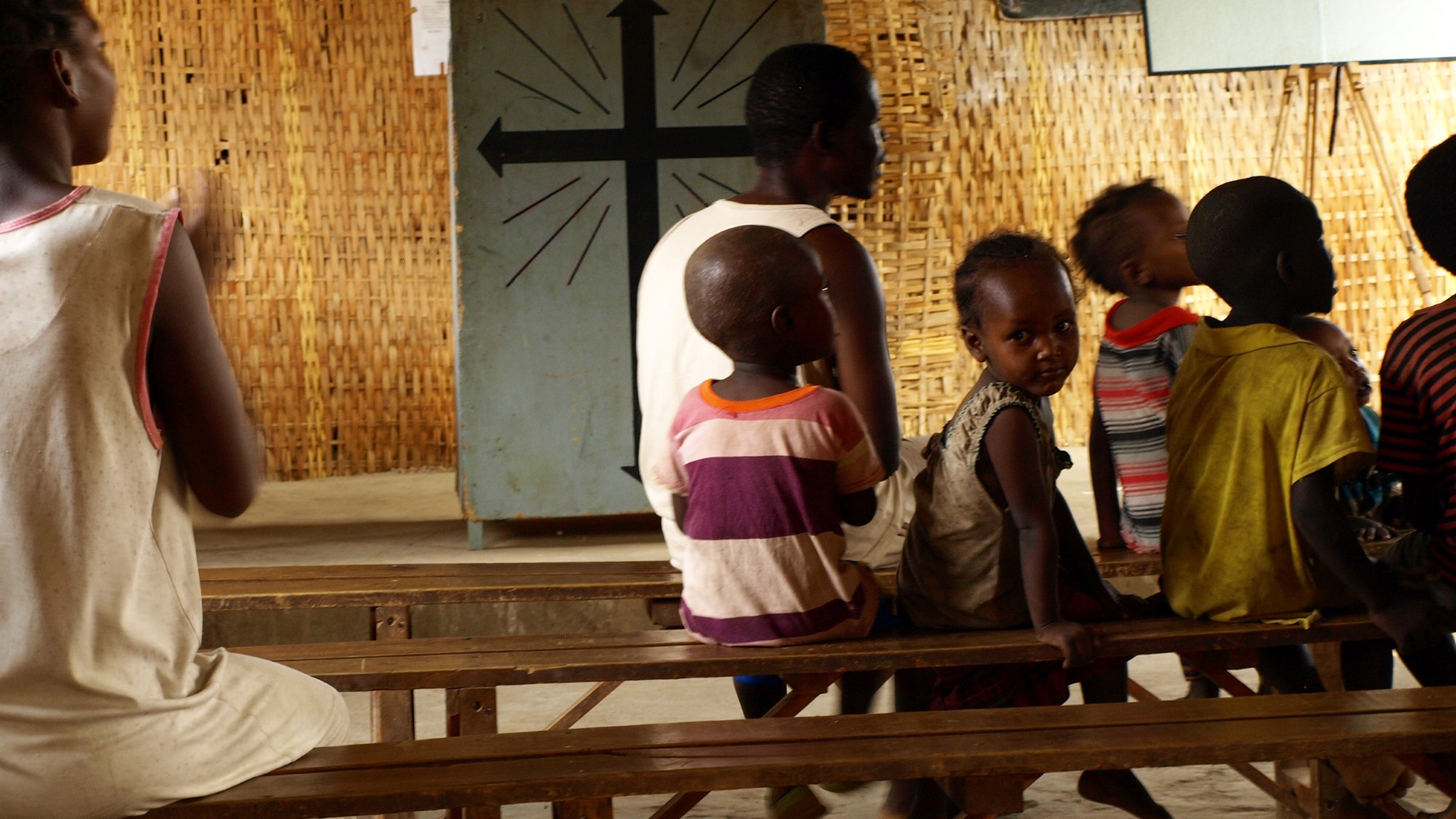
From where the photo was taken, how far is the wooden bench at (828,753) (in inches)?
60.0

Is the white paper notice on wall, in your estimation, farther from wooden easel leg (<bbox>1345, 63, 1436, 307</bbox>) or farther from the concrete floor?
wooden easel leg (<bbox>1345, 63, 1436, 307</bbox>)

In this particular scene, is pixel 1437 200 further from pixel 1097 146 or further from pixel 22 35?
pixel 1097 146

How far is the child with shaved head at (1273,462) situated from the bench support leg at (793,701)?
63cm

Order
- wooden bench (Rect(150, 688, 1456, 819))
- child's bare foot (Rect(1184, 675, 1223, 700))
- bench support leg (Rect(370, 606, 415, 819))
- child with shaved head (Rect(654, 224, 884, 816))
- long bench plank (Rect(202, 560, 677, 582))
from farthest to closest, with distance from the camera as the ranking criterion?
child's bare foot (Rect(1184, 675, 1223, 700)) < long bench plank (Rect(202, 560, 677, 582)) < bench support leg (Rect(370, 606, 415, 819)) < child with shaved head (Rect(654, 224, 884, 816)) < wooden bench (Rect(150, 688, 1456, 819))

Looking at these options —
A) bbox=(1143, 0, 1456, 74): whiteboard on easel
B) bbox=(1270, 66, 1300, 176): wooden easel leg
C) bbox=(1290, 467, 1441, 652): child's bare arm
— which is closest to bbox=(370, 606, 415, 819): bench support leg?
bbox=(1290, 467, 1441, 652): child's bare arm

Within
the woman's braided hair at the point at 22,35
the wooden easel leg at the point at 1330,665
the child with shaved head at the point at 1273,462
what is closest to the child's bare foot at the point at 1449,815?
the child with shaved head at the point at 1273,462

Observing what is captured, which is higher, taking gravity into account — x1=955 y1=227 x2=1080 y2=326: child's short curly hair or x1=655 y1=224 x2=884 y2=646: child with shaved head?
x1=955 y1=227 x2=1080 y2=326: child's short curly hair

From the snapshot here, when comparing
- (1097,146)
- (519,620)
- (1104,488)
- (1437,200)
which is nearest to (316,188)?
(519,620)

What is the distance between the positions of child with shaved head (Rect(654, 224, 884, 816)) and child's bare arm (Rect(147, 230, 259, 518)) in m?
0.74

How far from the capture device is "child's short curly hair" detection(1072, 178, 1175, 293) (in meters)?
2.99

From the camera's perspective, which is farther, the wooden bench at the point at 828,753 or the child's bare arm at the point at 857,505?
the child's bare arm at the point at 857,505

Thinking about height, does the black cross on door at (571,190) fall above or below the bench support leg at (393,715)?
above

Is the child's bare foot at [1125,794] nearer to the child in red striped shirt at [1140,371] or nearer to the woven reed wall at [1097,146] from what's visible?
the child in red striped shirt at [1140,371]

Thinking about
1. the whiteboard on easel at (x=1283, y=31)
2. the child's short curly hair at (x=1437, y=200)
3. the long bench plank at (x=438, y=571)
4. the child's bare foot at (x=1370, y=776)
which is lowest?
the child's bare foot at (x=1370, y=776)
